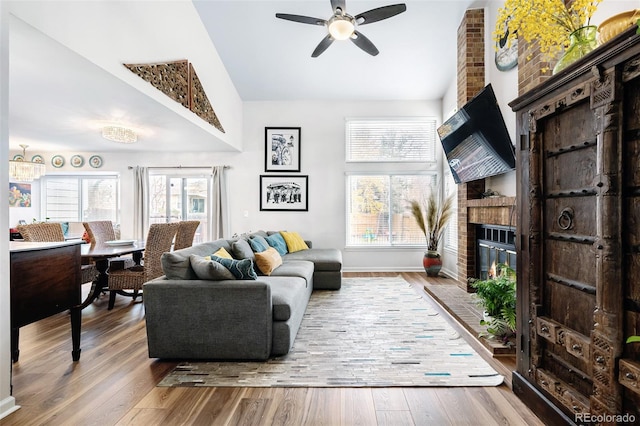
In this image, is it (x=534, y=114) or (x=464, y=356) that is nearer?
(x=534, y=114)

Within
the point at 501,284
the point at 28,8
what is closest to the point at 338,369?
the point at 501,284

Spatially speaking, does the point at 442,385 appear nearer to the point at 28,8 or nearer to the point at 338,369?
the point at 338,369

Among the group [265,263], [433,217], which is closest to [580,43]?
[265,263]

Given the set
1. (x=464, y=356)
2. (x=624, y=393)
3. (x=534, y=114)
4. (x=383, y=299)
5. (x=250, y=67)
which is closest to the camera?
(x=624, y=393)

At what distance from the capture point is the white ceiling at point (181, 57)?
2.55 metres

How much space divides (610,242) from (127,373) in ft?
9.73

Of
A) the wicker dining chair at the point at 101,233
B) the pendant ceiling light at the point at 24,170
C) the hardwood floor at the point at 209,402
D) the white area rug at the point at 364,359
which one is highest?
the pendant ceiling light at the point at 24,170

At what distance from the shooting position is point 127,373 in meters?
2.38

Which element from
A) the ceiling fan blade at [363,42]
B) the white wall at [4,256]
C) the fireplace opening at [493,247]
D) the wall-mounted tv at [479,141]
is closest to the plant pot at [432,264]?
the fireplace opening at [493,247]

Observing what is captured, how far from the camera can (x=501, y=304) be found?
2740 mm

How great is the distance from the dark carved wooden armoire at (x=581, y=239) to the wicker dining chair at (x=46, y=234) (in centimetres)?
427

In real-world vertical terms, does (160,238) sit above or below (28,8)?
below

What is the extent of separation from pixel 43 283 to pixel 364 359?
235 cm

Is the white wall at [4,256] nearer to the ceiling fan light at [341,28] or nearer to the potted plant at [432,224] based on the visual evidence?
the ceiling fan light at [341,28]
